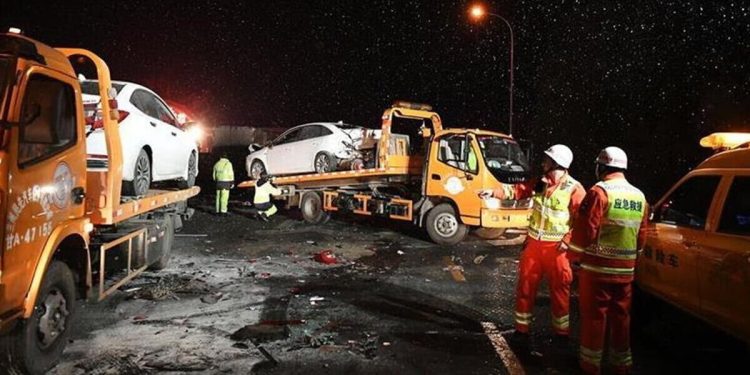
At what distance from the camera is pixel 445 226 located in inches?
442

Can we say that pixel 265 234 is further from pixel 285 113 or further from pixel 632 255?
pixel 285 113

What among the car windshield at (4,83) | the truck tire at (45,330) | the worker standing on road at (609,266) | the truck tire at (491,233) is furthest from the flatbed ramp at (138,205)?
the truck tire at (491,233)

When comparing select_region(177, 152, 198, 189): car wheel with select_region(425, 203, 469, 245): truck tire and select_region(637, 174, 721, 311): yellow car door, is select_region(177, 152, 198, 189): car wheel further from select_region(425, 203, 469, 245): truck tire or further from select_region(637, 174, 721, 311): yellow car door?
select_region(637, 174, 721, 311): yellow car door

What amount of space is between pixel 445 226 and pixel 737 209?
7068mm

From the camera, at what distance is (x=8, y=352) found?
4.06m

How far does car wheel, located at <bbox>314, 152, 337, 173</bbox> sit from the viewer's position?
13742 mm

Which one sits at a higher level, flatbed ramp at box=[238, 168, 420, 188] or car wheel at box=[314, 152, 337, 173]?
car wheel at box=[314, 152, 337, 173]

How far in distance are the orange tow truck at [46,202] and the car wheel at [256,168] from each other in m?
9.66

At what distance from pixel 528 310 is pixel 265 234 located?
7814 millimetres

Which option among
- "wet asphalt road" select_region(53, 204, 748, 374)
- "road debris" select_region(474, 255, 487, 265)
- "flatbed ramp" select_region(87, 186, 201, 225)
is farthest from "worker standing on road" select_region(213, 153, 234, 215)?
"road debris" select_region(474, 255, 487, 265)

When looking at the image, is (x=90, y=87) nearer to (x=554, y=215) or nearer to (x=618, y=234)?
(x=554, y=215)

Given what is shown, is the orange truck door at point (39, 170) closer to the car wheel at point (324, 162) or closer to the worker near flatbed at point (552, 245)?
the worker near flatbed at point (552, 245)

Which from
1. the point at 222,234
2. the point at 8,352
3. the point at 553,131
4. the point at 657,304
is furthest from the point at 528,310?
the point at 553,131

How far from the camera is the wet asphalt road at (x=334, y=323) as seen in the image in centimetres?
486
